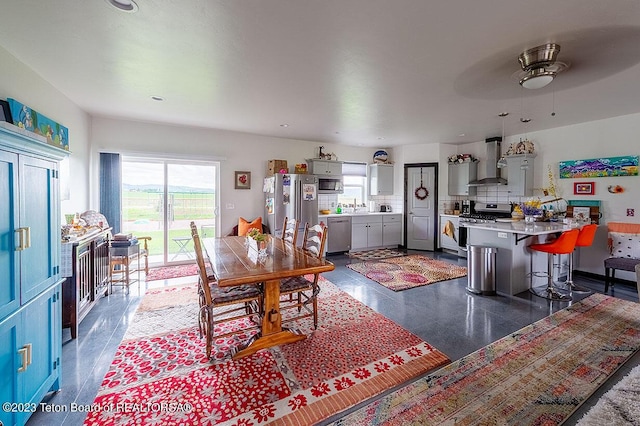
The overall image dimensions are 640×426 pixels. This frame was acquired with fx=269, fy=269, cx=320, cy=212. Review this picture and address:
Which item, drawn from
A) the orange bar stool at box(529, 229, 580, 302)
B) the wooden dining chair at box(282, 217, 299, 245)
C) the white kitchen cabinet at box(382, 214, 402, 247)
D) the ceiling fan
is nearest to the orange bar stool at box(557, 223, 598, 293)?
the orange bar stool at box(529, 229, 580, 302)

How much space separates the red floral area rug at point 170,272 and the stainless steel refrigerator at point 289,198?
5.20 ft

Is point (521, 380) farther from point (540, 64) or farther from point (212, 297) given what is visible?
point (540, 64)

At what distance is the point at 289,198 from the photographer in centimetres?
523

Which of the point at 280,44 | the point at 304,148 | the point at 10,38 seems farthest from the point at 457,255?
the point at 10,38

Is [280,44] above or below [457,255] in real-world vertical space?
above

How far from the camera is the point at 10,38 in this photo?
2195 mm

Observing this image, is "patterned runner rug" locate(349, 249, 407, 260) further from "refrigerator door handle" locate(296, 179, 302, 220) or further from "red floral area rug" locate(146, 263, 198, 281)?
"red floral area rug" locate(146, 263, 198, 281)

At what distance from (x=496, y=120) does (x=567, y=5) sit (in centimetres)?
308

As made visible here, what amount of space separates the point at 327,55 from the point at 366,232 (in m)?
4.52

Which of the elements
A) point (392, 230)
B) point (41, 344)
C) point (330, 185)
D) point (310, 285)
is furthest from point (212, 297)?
point (392, 230)

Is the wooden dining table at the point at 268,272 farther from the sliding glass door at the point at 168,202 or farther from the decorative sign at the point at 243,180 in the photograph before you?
the decorative sign at the point at 243,180

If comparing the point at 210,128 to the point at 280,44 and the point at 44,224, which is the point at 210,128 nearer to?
the point at 280,44

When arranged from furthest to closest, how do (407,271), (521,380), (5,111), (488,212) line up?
1. (488,212)
2. (407,271)
3. (5,111)
4. (521,380)

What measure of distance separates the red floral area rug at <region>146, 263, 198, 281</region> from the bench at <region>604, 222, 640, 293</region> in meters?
6.31
